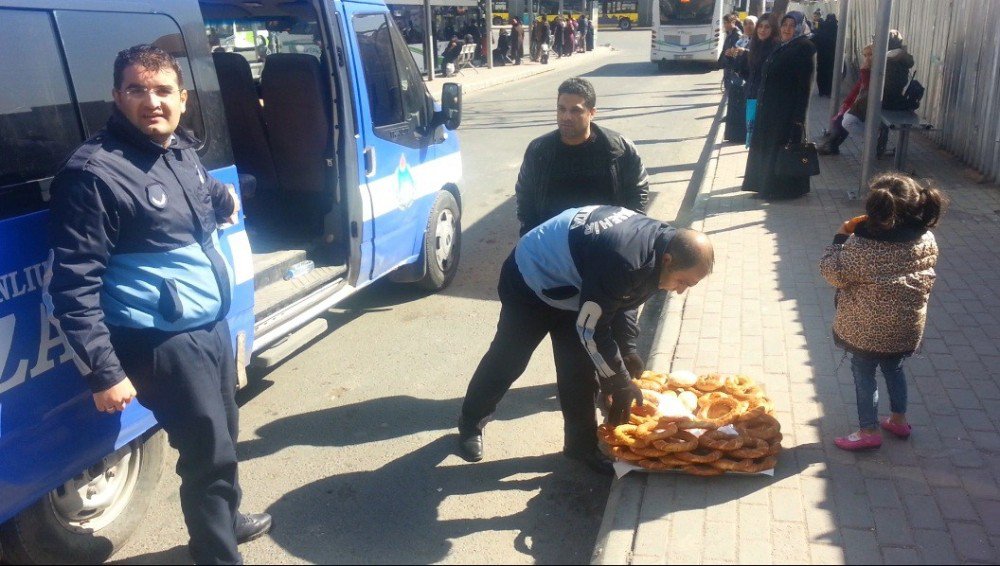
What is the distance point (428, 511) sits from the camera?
371 centimetres

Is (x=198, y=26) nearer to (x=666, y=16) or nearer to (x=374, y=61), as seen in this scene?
(x=374, y=61)

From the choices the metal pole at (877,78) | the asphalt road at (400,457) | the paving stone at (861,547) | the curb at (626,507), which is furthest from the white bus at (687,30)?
the paving stone at (861,547)

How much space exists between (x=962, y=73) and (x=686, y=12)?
751 inches

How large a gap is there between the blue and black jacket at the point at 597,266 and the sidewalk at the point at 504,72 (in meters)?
18.2

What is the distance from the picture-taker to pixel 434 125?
20.7ft

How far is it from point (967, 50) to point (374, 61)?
8.38 metres

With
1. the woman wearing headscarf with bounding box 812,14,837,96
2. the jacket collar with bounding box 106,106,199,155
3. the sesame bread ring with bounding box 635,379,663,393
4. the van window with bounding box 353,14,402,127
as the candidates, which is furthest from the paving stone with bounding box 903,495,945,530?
the woman wearing headscarf with bounding box 812,14,837,96

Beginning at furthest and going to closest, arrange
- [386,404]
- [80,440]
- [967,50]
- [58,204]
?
[967,50] < [386,404] < [80,440] < [58,204]

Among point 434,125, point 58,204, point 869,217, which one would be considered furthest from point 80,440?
point 434,125

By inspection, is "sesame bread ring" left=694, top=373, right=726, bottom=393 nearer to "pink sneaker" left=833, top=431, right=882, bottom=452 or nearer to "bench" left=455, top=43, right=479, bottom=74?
"pink sneaker" left=833, top=431, right=882, bottom=452

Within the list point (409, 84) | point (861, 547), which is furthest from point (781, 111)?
point (861, 547)

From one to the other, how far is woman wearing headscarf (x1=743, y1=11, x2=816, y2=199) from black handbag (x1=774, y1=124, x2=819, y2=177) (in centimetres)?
4

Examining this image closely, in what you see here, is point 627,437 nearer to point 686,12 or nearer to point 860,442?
point 860,442

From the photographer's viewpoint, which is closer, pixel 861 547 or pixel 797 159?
pixel 861 547
